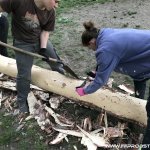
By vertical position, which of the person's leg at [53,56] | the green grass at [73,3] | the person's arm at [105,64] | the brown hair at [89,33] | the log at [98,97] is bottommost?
the log at [98,97]

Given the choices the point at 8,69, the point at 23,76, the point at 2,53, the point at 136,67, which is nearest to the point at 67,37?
the point at 2,53

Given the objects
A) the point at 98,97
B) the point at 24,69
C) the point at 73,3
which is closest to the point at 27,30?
the point at 24,69

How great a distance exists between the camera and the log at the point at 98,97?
193 inches

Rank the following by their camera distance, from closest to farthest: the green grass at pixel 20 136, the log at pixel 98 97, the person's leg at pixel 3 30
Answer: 1. the log at pixel 98 97
2. the green grass at pixel 20 136
3. the person's leg at pixel 3 30

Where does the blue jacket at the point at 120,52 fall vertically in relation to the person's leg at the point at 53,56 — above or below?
above

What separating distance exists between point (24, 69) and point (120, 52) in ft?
5.15

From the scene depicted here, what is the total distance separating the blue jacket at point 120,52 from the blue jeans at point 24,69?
106cm

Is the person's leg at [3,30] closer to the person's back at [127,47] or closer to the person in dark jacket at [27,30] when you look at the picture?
the person in dark jacket at [27,30]

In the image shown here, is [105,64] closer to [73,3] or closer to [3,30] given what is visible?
[3,30]

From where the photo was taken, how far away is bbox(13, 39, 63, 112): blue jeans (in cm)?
515

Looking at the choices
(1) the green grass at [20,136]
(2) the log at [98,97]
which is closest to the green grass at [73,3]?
(2) the log at [98,97]

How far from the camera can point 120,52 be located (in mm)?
4289

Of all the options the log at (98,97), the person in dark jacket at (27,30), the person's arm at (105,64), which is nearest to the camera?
the person's arm at (105,64)

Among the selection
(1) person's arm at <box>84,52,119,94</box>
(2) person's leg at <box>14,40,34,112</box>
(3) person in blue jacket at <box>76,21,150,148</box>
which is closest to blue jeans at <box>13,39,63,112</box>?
(2) person's leg at <box>14,40,34,112</box>
